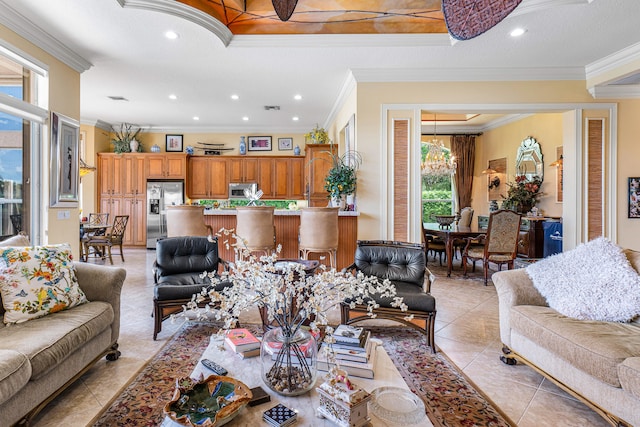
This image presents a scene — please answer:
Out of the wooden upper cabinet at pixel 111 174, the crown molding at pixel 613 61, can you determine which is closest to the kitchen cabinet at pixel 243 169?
the wooden upper cabinet at pixel 111 174

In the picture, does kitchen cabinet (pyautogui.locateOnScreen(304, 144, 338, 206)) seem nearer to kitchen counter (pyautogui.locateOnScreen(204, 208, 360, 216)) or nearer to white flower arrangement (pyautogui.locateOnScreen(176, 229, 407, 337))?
kitchen counter (pyautogui.locateOnScreen(204, 208, 360, 216))

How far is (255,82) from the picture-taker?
17.3ft

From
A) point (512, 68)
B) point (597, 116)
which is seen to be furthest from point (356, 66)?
point (597, 116)

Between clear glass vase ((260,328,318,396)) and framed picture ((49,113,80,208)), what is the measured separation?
3.98 m

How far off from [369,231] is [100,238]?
468 cm

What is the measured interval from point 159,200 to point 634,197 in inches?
346

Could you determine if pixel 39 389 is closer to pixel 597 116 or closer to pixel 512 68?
pixel 512 68

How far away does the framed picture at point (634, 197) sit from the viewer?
482 centimetres

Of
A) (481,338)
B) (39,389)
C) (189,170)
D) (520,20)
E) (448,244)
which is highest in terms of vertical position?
(520,20)

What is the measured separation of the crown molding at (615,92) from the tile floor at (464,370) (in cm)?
333

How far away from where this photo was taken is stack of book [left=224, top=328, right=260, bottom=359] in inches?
71.3

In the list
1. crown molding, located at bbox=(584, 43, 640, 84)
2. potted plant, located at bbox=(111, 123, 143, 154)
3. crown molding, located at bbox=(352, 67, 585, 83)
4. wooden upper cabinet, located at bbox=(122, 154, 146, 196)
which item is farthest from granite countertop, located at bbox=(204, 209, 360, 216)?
potted plant, located at bbox=(111, 123, 143, 154)

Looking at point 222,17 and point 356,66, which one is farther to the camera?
point 356,66

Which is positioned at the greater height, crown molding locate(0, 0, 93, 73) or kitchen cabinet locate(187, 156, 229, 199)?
crown molding locate(0, 0, 93, 73)
